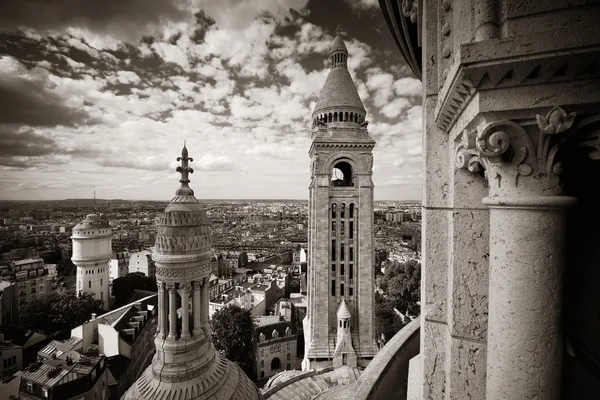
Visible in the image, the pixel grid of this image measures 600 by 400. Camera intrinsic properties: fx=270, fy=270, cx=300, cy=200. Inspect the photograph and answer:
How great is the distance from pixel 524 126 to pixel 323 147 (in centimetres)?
1878

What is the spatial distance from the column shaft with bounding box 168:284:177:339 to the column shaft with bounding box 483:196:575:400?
6.46 metres

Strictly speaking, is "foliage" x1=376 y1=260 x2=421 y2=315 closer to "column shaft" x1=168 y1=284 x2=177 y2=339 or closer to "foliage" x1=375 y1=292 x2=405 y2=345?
"foliage" x1=375 y1=292 x2=405 y2=345

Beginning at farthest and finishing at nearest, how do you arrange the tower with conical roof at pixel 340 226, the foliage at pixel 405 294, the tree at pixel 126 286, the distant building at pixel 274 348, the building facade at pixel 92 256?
1. the tree at pixel 126 286
2. the foliage at pixel 405 294
3. the building facade at pixel 92 256
4. the distant building at pixel 274 348
5. the tower with conical roof at pixel 340 226

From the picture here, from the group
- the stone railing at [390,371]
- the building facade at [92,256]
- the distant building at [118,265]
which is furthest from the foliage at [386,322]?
the distant building at [118,265]

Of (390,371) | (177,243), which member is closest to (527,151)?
(390,371)

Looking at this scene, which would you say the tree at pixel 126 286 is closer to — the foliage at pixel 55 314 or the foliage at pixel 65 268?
the foliage at pixel 55 314

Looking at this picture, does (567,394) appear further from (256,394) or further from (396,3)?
(256,394)

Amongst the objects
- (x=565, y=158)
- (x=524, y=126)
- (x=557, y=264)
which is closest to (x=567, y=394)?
(x=557, y=264)

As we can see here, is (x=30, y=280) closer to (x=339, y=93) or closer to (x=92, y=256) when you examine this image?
(x=92, y=256)

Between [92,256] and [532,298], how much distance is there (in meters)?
42.4

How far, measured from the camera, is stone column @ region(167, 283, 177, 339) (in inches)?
247

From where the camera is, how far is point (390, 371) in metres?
3.84

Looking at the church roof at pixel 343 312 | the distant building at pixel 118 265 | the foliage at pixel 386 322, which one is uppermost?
the church roof at pixel 343 312

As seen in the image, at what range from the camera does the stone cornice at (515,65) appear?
4.80 ft
